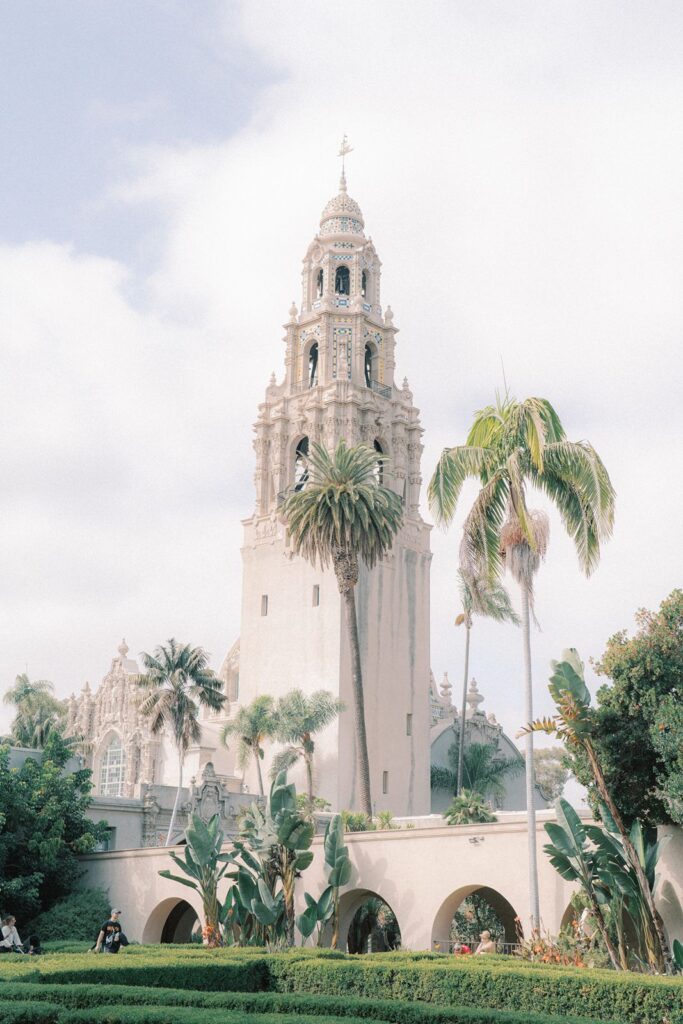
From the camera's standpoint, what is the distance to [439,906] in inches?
988

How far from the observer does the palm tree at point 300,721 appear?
149ft

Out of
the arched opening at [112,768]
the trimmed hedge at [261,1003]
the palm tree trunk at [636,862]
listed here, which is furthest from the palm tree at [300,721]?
the trimmed hedge at [261,1003]

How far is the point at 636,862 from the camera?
765 inches

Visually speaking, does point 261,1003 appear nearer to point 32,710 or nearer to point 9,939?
point 9,939

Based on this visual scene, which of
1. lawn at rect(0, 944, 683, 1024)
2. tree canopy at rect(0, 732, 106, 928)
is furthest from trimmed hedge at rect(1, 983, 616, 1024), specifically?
tree canopy at rect(0, 732, 106, 928)

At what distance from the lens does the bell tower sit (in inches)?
1982

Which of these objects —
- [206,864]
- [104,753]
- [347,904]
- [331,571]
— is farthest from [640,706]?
[104,753]

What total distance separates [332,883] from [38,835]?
33.5 feet

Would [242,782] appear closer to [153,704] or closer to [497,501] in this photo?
[153,704]

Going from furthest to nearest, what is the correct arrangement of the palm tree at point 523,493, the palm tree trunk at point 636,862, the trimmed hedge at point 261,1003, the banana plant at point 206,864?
the banana plant at point 206,864 < the palm tree at point 523,493 < the palm tree trunk at point 636,862 < the trimmed hedge at point 261,1003

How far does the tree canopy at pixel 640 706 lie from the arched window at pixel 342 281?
136 feet

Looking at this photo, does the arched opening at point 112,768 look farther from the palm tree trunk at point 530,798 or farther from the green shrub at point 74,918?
the palm tree trunk at point 530,798

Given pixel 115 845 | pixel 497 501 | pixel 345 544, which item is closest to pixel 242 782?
pixel 115 845

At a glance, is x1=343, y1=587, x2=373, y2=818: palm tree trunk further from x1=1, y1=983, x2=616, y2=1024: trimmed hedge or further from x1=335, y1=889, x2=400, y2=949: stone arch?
x1=1, y1=983, x2=616, y2=1024: trimmed hedge
